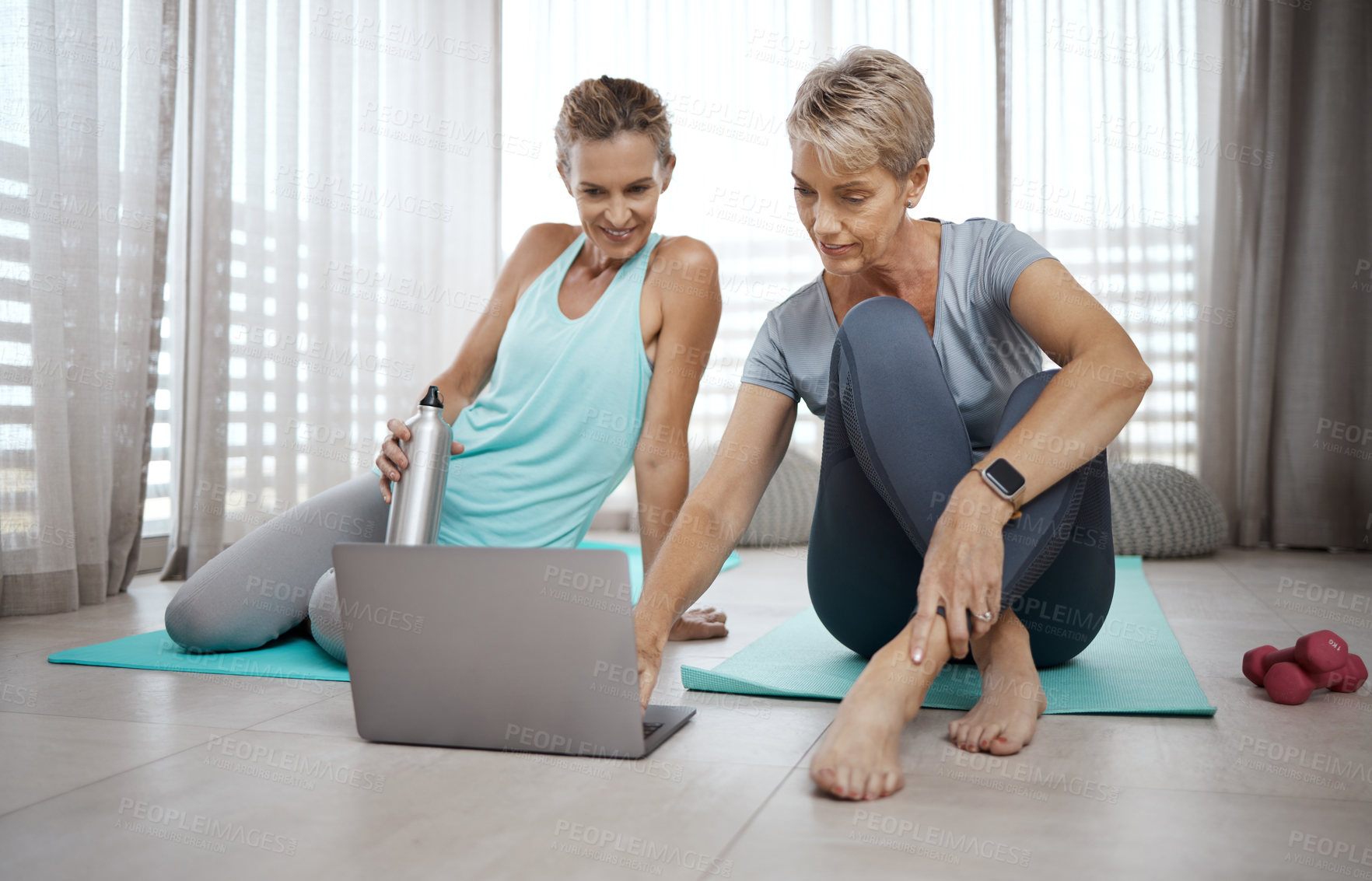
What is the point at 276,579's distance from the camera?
1.67m

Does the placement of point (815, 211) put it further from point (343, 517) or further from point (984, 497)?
point (343, 517)

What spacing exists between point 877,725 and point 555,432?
Answer: 0.91 m

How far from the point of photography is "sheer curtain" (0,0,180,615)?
2.02m

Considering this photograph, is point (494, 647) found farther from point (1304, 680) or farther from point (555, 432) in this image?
point (1304, 680)

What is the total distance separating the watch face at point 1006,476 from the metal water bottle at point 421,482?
632 millimetres

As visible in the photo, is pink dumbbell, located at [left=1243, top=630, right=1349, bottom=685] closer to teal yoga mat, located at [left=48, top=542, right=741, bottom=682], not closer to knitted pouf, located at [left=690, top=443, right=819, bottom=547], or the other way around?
teal yoga mat, located at [left=48, top=542, right=741, bottom=682]

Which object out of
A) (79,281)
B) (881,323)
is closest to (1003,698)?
(881,323)

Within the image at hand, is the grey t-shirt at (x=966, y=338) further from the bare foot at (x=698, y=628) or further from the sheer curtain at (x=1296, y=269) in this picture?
the sheer curtain at (x=1296, y=269)

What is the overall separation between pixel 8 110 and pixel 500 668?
5.67 ft

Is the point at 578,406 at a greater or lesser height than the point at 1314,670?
greater

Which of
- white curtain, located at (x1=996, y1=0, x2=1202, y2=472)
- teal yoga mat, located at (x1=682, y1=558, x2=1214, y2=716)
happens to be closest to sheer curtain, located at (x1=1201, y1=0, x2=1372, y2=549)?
white curtain, located at (x1=996, y1=0, x2=1202, y2=472)

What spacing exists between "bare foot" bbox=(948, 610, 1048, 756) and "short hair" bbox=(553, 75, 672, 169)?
95 cm

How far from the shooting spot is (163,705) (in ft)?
4.28

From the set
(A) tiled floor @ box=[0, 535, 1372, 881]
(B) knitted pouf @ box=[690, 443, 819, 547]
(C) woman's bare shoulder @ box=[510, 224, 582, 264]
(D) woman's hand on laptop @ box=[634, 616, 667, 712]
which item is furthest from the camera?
(B) knitted pouf @ box=[690, 443, 819, 547]
